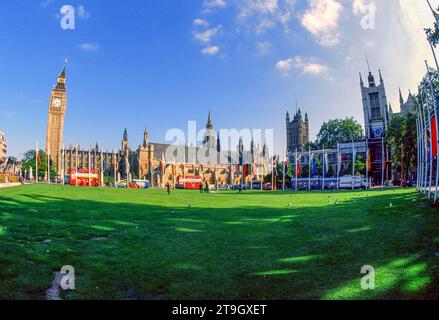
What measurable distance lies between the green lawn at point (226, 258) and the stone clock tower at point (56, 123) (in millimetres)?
151602

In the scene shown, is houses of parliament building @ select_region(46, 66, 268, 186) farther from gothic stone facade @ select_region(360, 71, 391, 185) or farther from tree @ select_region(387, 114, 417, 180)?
tree @ select_region(387, 114, 417, 180)

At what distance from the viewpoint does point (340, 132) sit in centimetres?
11700

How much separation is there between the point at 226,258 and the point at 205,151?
15886 cm

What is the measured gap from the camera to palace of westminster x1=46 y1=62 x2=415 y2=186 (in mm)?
113062

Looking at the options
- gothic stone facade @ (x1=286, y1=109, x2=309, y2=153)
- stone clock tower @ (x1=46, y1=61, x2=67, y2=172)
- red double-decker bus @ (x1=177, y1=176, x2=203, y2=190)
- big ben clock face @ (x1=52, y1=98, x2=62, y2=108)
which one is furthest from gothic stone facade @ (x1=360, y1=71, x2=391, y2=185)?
big ben clock face @ (x1=52, y1=98, x2=62, y2=108)

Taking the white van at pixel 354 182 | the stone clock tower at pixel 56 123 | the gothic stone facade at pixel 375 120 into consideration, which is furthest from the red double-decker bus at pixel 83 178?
the stone clock tower at pixel 56 123

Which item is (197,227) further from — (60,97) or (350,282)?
(60,97)

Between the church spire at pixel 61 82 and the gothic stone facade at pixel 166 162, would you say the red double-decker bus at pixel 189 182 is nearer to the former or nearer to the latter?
the gothic stone facade at pixel 166 162

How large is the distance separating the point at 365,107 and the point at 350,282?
124m

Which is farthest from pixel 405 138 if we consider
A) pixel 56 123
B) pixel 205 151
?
pixel 56 123

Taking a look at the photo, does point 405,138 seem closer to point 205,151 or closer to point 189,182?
point 189,182

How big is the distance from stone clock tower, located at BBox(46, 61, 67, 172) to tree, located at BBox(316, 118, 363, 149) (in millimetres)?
112390
